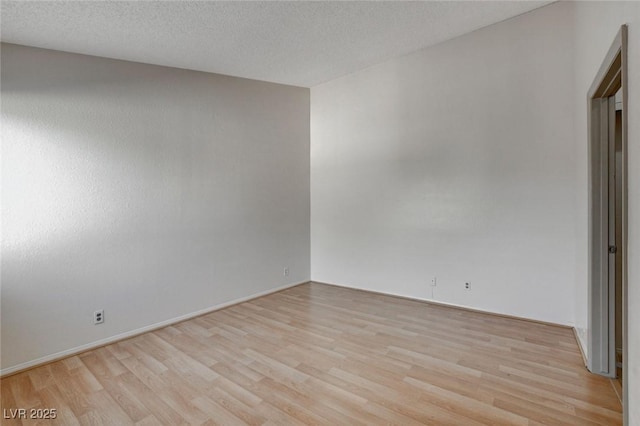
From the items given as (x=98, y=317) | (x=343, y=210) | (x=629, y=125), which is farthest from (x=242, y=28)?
(x=98, y=317)

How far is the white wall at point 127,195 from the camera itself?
263 cm

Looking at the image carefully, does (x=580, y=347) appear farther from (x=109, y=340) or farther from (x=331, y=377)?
(x=109, y=340)

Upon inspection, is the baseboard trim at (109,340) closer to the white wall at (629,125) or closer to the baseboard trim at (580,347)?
the baseboard trim at (580,347)

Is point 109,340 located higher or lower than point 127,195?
lower

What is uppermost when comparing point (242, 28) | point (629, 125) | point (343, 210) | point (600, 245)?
point (242, 28)

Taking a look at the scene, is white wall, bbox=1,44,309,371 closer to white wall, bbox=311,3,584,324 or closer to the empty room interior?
the empty room interior

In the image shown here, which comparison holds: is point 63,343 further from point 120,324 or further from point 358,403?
point 358,403

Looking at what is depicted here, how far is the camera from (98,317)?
3.03 metres

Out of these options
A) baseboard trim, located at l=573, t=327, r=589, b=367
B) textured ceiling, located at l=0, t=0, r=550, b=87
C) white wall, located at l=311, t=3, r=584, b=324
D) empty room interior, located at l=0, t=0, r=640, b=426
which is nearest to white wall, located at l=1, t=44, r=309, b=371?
empty room interior, located at l=0, t=0, r=640, b=426

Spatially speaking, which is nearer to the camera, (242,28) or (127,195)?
(242,28)

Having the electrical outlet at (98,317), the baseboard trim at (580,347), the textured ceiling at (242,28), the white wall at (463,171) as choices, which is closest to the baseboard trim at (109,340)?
the electrical outlet at (98,317)

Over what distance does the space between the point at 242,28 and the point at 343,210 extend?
2.68 m

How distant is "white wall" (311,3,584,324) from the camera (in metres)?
3.09

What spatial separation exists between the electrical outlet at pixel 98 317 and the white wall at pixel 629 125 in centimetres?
378
